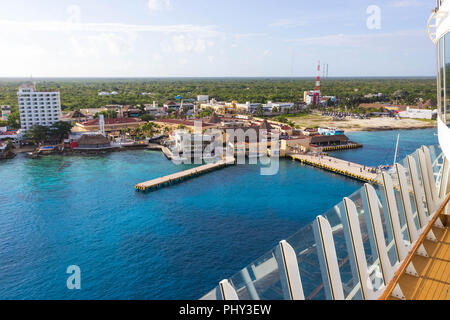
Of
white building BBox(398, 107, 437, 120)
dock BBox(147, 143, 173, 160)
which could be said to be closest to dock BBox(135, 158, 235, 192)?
dock BBox(147, 143, 173, 160)

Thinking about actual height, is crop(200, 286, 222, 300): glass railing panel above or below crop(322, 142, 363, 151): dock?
above

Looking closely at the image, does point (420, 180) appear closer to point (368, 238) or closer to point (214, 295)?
point (368, 238)

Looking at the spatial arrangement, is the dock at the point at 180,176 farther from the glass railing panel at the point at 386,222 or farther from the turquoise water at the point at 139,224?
the glass railing panel at the point at 386,222

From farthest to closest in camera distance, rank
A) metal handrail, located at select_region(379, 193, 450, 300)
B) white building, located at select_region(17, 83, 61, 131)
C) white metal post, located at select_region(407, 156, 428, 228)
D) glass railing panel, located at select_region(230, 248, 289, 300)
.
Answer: white building, located at select_region(17, 83, 61, 131)
white metal post, located at select_region(407, 156, 428, 228)
metal handrail, located at select_region(379, 193, 450, 300)
glass railing panel, located at select_region(230, 248, 289, 300)

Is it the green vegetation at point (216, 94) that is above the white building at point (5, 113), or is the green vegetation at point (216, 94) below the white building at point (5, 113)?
above

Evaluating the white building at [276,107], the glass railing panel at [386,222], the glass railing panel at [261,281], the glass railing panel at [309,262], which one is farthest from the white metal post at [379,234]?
the white building at [276,107]

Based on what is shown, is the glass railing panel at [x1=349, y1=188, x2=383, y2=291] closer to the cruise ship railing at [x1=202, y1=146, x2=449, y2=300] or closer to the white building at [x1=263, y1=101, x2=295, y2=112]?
the cruise ship railing at [x1=202, y1=146, x2=449, y2=300]
